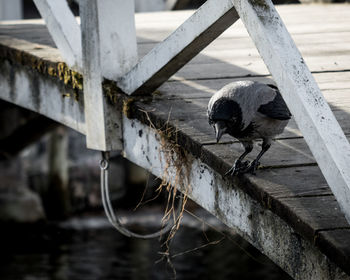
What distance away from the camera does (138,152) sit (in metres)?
4.08

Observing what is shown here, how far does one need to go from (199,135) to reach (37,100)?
197 centimetres

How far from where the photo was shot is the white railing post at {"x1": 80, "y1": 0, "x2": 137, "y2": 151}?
406cm

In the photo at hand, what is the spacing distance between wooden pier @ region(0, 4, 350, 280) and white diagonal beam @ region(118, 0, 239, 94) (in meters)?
0.09

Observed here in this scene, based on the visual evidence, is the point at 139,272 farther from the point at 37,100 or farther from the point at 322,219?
the point at 322,219

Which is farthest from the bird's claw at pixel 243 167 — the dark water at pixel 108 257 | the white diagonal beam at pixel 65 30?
the dark water at pixel 108 257

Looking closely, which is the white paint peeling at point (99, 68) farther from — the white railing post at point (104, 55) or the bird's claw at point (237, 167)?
the bird's claw at point (237, 167)

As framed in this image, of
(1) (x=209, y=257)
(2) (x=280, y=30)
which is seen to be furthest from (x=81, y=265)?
(2) (x=280, y=30)

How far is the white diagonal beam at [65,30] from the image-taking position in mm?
4398

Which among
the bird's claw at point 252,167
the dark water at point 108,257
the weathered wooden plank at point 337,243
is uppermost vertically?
the bird's claw at point 252,167

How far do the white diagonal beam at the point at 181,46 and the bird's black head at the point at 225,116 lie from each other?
355 mm

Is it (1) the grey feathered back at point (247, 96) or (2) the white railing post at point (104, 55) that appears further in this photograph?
(2) the white railing post at point (104, 55)

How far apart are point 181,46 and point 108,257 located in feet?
27.4

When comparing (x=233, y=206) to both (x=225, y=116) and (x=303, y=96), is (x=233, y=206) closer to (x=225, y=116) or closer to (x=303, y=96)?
(x=225, y=116)

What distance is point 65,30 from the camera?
4.44 meters
